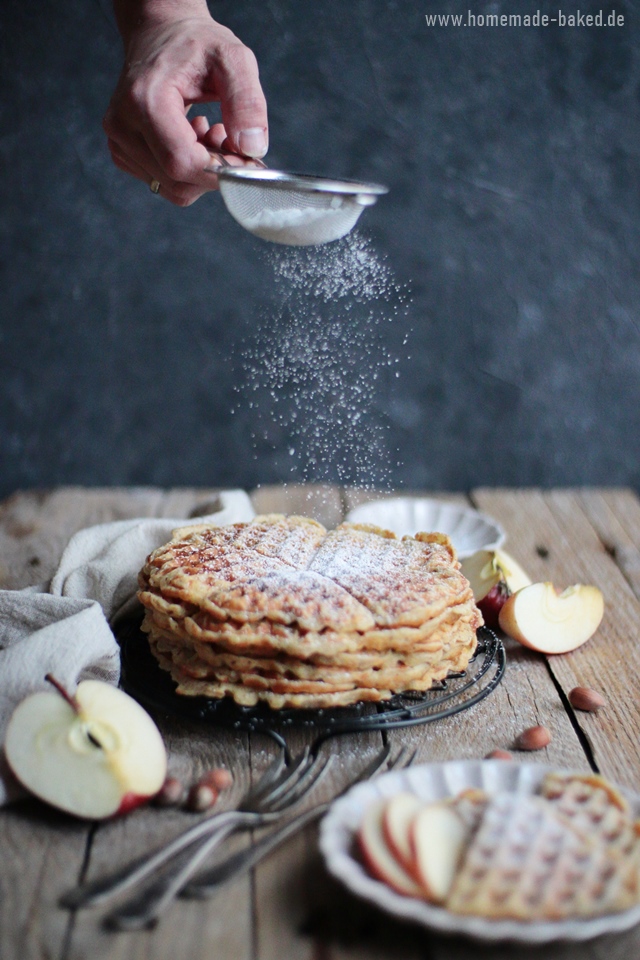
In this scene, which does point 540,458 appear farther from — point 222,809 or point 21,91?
point 222,809

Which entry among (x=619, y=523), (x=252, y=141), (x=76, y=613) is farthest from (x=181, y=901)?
(x=619, y=523)

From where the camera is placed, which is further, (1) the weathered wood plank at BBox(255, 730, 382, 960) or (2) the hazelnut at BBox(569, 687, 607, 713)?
(2) the hazelnut at BBox(569, 687, 607, 713)

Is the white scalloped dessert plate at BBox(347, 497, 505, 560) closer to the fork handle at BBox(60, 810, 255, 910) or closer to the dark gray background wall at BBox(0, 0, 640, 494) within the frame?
the dark gray background wall at BBox(0, 0, 640, 494)

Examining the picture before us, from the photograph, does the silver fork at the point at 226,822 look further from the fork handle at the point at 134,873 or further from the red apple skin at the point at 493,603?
the red apple skin at the point at 493,603

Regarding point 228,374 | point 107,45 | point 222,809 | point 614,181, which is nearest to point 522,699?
point 222,809

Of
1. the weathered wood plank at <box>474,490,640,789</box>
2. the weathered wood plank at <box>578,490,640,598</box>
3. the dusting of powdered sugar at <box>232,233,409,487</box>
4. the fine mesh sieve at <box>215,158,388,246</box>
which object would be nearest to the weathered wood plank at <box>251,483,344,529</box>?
the dusting of powdered sugar at <box>232,233,409,487</box>

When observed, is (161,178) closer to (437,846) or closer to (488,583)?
(488,583)

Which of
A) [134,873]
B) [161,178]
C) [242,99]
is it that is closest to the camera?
[134,873]
